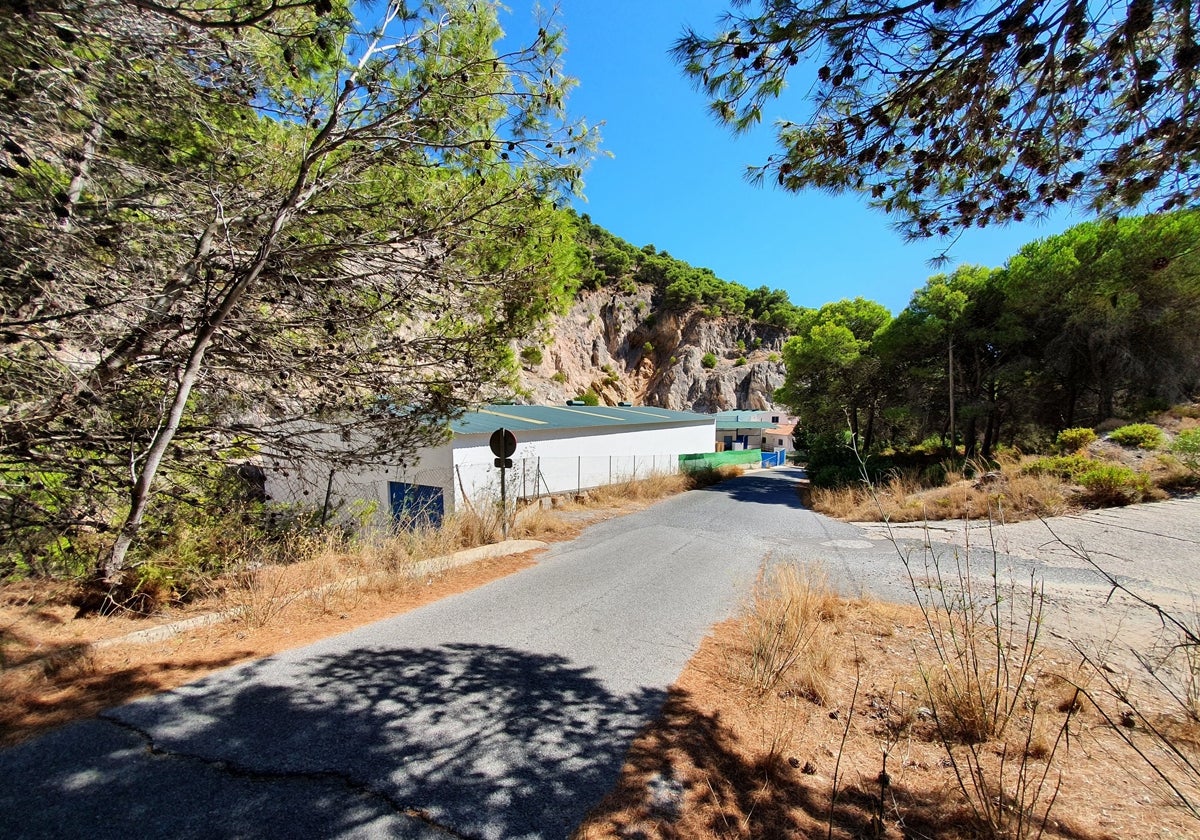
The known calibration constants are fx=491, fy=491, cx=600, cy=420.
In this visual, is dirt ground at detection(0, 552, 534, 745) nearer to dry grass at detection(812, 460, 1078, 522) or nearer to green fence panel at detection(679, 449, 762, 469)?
dry grass at detection(812, 460, 1078, 522)

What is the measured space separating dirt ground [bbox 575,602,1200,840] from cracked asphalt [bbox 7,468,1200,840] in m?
0.26

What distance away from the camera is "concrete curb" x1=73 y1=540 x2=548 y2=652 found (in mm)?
3971

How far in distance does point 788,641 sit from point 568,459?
13.2 metres

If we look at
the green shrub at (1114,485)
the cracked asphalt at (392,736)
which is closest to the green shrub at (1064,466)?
the green shrub at (1114,485)

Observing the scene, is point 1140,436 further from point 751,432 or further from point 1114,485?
point 751,432

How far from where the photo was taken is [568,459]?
1697cm

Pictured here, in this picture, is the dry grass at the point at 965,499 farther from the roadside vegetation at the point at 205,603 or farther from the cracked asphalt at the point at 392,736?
the roadside vegetation at the point at 205,603

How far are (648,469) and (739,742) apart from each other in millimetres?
19839

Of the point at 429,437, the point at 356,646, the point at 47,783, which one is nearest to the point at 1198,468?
the point at 429,437

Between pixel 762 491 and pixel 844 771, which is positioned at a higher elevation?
pixel 844 771

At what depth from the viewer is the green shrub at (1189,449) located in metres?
9.55

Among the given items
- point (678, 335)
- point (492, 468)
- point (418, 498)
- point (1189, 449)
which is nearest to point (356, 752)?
point (418, 498)

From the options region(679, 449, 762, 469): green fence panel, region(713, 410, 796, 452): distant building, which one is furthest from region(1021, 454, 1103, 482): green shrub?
region(713, 410, 796, 452): distant building

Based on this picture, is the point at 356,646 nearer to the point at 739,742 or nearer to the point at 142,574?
the point at 142,574
